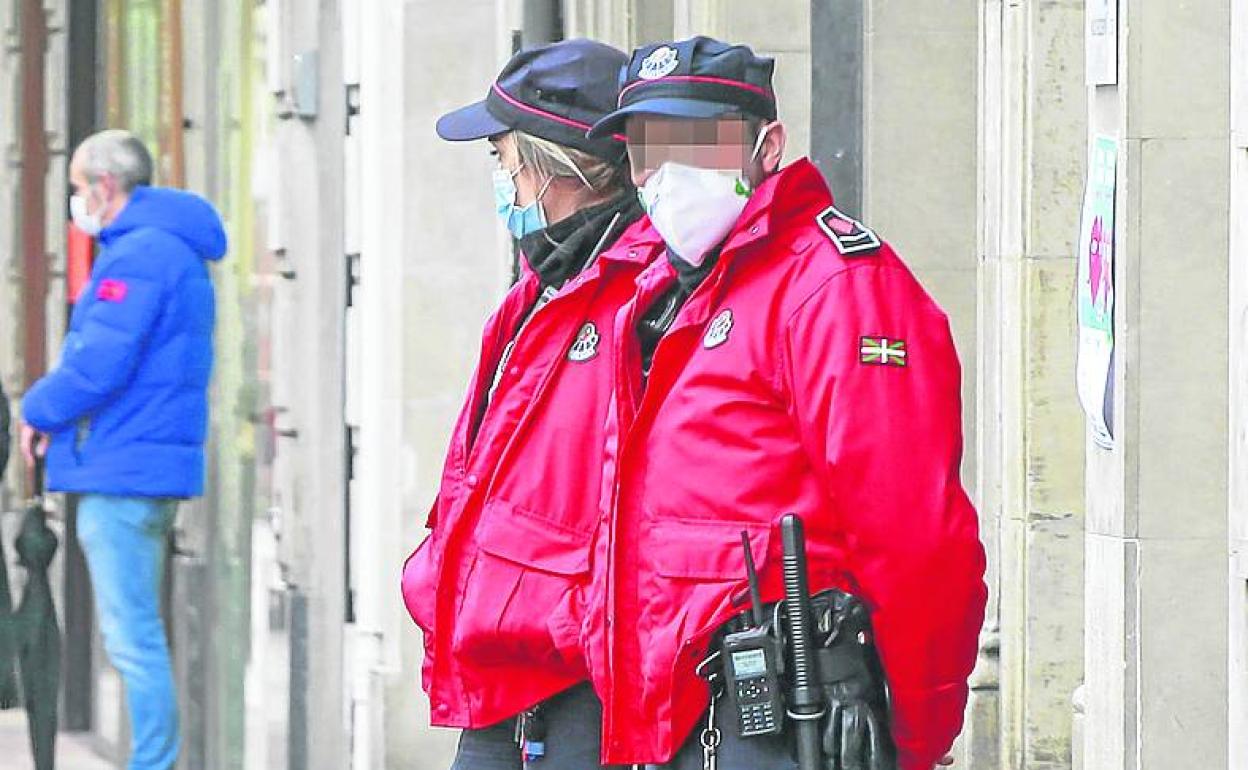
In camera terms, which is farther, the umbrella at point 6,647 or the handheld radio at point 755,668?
the umbrella at point 6,647

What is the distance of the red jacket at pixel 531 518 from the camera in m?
5.02

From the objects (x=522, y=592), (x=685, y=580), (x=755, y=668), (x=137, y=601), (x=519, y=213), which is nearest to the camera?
(x=755, y=668)

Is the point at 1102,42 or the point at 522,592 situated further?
the point at 1102,42

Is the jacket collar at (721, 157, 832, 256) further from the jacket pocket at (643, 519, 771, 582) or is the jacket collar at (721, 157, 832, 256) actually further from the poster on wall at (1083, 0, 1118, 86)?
the poster on wall at (1083, 0, 1118, 86)

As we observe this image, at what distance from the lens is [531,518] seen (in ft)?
16.6

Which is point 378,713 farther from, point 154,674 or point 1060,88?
point 1060,88

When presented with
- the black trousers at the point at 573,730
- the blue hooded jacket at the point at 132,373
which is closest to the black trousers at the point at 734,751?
the black trousers at the point at 573,730

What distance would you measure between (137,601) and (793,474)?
17.3 ft

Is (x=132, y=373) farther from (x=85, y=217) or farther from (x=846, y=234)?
(x=846, y=234)

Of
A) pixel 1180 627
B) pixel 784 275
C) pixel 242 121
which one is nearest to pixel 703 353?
pixel 784 275

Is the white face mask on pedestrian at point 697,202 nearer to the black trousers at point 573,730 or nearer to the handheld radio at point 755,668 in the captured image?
the handheld radio at point 755,668

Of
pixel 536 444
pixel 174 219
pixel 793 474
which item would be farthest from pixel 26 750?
pixel 793 474

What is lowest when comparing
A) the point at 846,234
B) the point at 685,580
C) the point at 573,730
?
the point at 573,730

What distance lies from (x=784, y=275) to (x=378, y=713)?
565cm
